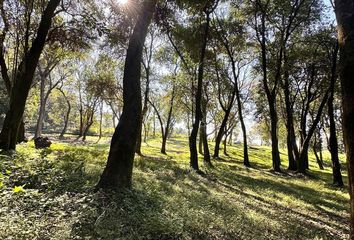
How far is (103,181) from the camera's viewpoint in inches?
334

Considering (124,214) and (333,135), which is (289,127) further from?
(124,214)

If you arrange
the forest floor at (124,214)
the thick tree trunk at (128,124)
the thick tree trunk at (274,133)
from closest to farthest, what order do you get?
the forest floor at (124,214)
the thick tree trunk at (128,124)
the thick tree trunk at (274,133)

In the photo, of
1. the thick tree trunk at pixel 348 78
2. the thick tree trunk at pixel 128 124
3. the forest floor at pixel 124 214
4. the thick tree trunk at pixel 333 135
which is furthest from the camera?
the thick tree trunk at pixel 333 135

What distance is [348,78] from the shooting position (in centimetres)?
378

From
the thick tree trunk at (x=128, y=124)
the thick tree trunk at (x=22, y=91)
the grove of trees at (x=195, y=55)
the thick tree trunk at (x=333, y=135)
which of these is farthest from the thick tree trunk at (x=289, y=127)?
the thick tree trunk at (x=22, y=91)

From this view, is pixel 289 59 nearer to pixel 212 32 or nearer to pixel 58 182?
pixel 212 32

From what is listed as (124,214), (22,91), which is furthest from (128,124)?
(22,91)

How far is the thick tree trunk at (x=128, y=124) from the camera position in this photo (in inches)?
340

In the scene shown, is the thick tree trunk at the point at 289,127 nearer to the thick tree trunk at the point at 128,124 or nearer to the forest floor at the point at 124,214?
the forest floor at the point at 124,214

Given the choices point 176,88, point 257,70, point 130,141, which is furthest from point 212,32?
point 130,141

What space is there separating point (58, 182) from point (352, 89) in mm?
8110

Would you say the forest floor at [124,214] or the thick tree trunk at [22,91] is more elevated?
the thick tree trunk at [22,91]

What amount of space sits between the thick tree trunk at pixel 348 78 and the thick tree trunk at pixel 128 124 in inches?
248

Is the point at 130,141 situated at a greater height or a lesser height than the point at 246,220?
greater
